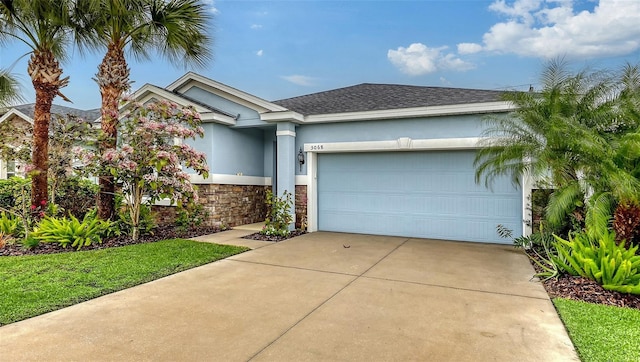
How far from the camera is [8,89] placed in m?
10.6

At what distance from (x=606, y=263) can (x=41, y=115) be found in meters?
11.7

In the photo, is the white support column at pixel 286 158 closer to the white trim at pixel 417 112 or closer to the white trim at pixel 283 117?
the white trim at pixel 283 117

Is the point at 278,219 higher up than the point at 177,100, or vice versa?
the point at 177,100

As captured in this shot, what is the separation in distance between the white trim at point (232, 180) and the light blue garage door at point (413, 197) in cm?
253

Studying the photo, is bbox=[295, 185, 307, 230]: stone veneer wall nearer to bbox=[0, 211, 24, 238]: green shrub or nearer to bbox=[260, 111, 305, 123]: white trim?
bbox=[260, 111, 305, 123]: white trim

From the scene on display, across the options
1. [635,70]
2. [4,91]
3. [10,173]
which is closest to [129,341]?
[635,70]

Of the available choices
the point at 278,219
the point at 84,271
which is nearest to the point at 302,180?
the point at 278,219

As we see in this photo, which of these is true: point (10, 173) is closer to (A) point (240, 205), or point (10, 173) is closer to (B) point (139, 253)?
(A) point (240, 205)

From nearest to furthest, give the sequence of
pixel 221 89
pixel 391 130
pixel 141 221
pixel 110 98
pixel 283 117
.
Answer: pixel 110 98
pixel 141 221
pixel 391 130
pixel 283 117
pixel 221 89

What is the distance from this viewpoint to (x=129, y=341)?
3.39 meters

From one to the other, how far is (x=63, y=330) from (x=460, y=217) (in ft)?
27.3

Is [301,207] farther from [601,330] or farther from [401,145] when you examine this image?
[601,330]

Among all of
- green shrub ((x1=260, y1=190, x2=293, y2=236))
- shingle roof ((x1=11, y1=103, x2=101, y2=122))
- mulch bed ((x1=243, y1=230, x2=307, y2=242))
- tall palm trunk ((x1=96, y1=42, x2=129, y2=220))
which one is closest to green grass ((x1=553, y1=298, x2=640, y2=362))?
mulch bed ((x1=243, y1=230, x2=307, y2=242))

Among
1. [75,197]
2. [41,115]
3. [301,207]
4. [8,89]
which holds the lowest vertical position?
[301,207]
